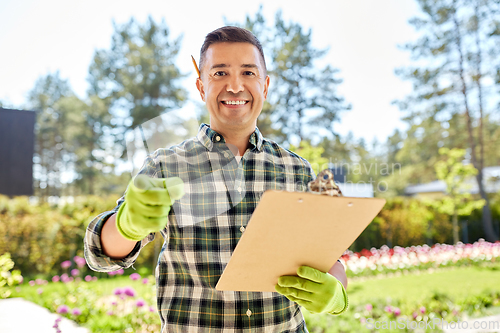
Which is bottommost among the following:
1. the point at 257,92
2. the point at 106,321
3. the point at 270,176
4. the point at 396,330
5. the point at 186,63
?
the point at 396,330

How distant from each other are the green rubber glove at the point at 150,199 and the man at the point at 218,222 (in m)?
0.18

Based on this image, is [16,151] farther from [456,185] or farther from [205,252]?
[456,185]

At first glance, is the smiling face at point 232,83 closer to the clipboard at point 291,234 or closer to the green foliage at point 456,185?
the clipboard at point 291,234

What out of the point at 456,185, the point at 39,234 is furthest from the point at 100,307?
the point at 456,185

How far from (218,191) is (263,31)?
5.48 m

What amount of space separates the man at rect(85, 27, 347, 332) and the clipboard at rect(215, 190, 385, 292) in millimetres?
42

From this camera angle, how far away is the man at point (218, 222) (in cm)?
73

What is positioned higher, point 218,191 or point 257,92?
point 257,92

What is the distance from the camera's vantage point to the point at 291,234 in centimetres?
58

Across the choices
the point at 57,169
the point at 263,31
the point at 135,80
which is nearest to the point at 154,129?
the point at 263,31

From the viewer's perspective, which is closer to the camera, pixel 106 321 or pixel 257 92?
pixel 257 92

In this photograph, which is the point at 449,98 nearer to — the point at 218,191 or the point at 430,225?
the point at 430,225

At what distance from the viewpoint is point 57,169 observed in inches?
467

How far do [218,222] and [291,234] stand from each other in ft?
1.06
